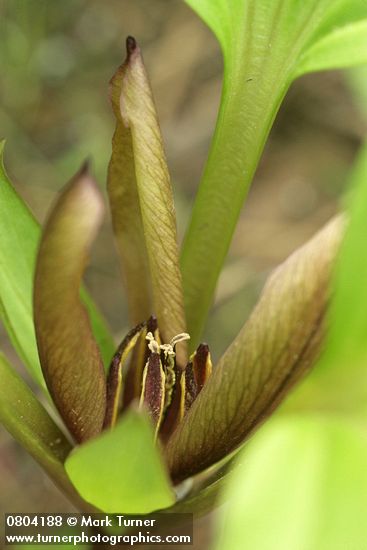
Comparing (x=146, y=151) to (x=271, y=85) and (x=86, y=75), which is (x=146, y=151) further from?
(x=86, y=75)

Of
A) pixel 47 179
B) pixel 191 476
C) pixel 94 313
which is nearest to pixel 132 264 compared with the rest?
pixel 94 313

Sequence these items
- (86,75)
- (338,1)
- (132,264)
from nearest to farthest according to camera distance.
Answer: (338,1), (132,264), (86,75)

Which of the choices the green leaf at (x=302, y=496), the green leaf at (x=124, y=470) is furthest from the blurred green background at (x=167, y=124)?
the green leaf at (x=302, y=496)

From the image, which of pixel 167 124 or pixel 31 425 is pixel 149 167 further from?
pixel 167 124

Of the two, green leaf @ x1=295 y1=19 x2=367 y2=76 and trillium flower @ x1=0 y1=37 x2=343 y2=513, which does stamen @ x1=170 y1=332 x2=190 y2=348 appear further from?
green leaf @ x1=295 y1=19 x2=367 y2=76

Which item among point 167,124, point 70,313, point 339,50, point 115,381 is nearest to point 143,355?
point 115,381

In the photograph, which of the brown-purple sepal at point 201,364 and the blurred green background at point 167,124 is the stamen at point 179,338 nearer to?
the brown-purple sepal at point 201,364

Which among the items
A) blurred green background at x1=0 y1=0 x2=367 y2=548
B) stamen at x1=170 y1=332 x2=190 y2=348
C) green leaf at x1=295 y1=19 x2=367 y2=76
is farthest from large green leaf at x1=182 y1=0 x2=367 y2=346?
blurred green background at x1=0 y1=0 x2=367 y2=548
